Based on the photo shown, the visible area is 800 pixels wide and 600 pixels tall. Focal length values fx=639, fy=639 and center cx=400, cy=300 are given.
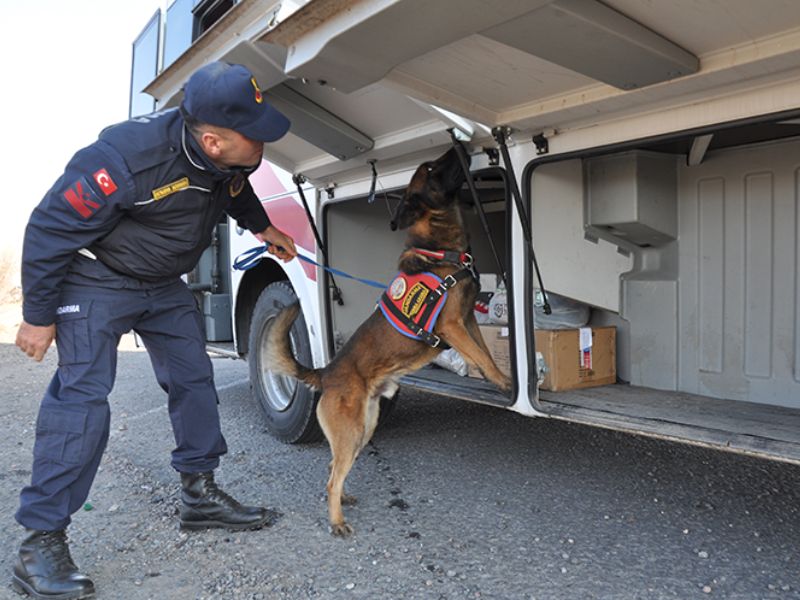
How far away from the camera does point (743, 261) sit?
3.20 metres

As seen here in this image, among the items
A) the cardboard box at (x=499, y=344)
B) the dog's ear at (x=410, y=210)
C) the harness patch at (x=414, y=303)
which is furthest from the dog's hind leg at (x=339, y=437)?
the dog's ear at (x=410, y=210)

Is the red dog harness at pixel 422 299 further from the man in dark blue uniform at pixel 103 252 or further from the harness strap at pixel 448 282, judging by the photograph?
the man in dark blue uniform at pixel 103 252

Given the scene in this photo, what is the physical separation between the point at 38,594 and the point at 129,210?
4.46ft

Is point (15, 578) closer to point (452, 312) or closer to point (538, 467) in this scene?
point (452, 312)

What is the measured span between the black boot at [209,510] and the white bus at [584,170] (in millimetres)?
1112

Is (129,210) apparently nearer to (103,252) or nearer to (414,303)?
(103,252)

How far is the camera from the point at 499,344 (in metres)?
3.47

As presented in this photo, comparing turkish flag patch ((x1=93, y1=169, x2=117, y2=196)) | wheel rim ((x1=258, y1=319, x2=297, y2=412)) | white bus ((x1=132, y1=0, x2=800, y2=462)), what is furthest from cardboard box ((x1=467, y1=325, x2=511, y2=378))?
turkish flag patch ((x1=93, y1=169, x2=117, y2=196))

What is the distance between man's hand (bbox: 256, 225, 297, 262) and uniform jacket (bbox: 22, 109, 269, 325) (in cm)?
41

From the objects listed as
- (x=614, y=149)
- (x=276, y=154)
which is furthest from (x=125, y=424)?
(x=614, y=149)

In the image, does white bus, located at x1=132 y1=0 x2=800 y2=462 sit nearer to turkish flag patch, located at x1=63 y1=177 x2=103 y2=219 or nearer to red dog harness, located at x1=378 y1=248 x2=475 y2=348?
red dog harness, located at x1=378 y1=248 x2=475 y2=348

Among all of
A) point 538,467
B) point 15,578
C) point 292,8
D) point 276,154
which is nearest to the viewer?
point 15,578

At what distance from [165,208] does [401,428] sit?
2.52 metres

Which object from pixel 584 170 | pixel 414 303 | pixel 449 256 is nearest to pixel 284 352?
pixel 414 303
